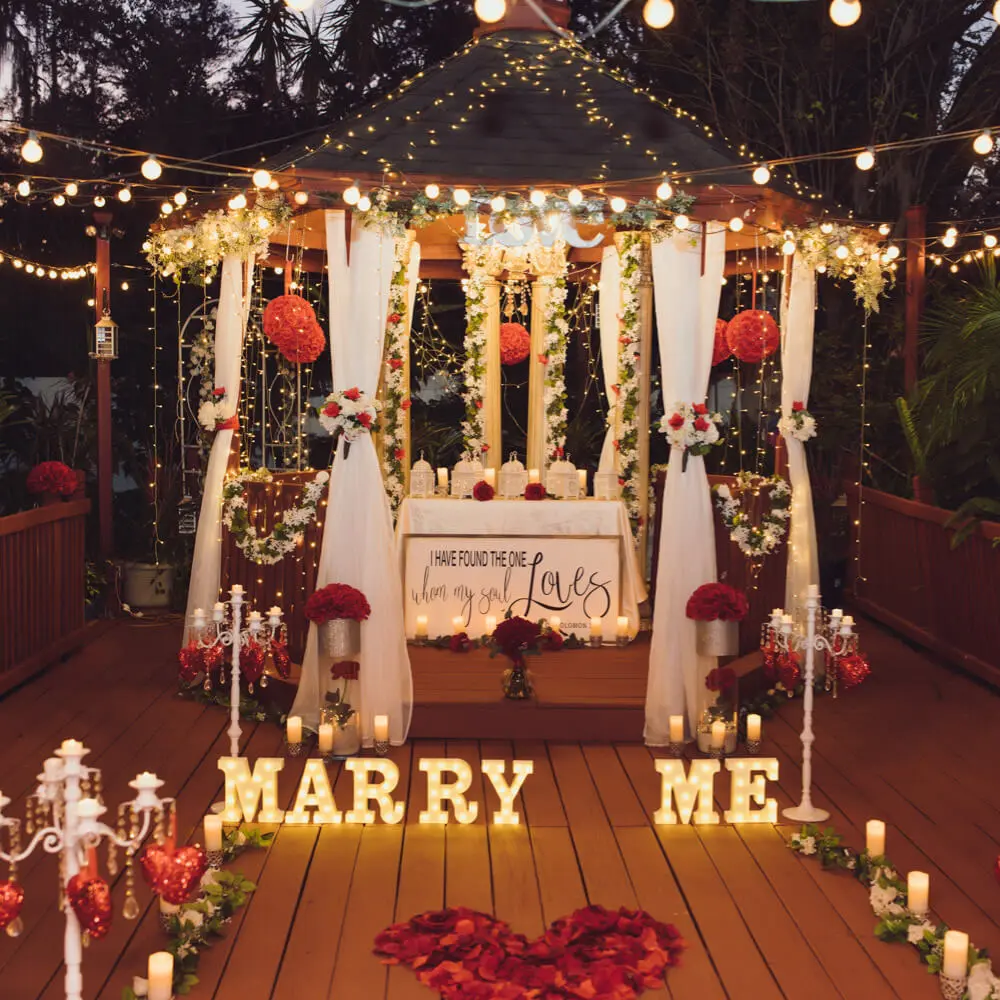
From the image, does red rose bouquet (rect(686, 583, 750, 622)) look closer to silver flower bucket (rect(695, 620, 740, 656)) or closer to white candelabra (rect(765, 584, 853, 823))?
silver flower bucket (rect(695, 620, 740, 656))

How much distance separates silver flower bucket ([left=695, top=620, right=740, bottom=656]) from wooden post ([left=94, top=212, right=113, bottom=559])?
561 cm

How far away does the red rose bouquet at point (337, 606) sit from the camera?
677 centimetres

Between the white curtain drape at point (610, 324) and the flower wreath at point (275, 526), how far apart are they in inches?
126

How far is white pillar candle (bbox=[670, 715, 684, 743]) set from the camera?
269 inches

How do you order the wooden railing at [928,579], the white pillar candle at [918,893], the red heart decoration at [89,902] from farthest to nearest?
the wooden railing at [928,579] < the white pillar candle at [918,893] < the red heart decoration at [89,902]

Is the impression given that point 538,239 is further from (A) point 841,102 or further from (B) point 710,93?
(A) point 841,102

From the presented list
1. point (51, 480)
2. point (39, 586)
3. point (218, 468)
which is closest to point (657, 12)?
point (218, 468)

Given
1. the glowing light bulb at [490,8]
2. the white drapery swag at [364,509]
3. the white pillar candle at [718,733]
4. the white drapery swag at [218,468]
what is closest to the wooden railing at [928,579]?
the white pillar candle at [718,733]

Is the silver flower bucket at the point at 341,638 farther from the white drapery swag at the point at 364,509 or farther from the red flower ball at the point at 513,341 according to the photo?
the red flower ball at the point at 513,341

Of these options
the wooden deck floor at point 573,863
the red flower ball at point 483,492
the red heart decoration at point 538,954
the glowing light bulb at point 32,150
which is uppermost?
the glowing light bulb at point 32,150

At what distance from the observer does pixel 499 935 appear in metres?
4.48

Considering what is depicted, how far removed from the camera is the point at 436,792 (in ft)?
18.8

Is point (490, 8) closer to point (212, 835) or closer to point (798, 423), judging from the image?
point (212, 835)

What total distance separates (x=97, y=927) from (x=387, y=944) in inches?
55.3
